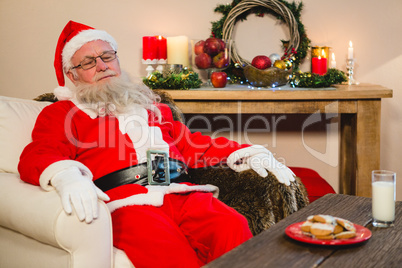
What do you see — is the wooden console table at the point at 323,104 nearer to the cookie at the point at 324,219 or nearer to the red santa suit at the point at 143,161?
the red santa suit at the point at 143,161

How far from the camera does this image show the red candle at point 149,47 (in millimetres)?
2838

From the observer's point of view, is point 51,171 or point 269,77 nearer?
point 51,171

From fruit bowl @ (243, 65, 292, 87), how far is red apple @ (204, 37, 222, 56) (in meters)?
0.24

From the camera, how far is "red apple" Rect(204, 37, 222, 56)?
8.81ft

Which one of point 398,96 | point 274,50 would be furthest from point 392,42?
point 274,50

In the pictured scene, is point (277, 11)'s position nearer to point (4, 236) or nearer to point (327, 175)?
point (327, 175)

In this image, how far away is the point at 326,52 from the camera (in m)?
2.94

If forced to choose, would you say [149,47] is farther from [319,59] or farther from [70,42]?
[319,59]

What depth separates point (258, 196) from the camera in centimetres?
178

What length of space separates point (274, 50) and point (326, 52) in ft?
1.05

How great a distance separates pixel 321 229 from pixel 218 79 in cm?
159

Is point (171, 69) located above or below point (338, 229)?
above

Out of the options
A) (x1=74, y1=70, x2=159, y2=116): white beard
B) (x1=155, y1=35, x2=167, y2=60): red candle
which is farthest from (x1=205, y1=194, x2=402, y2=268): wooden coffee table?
(x1=155, y1=35, x2=167, y2=60): red candle

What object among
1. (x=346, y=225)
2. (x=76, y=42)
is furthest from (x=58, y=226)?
(x=76, y=42)
